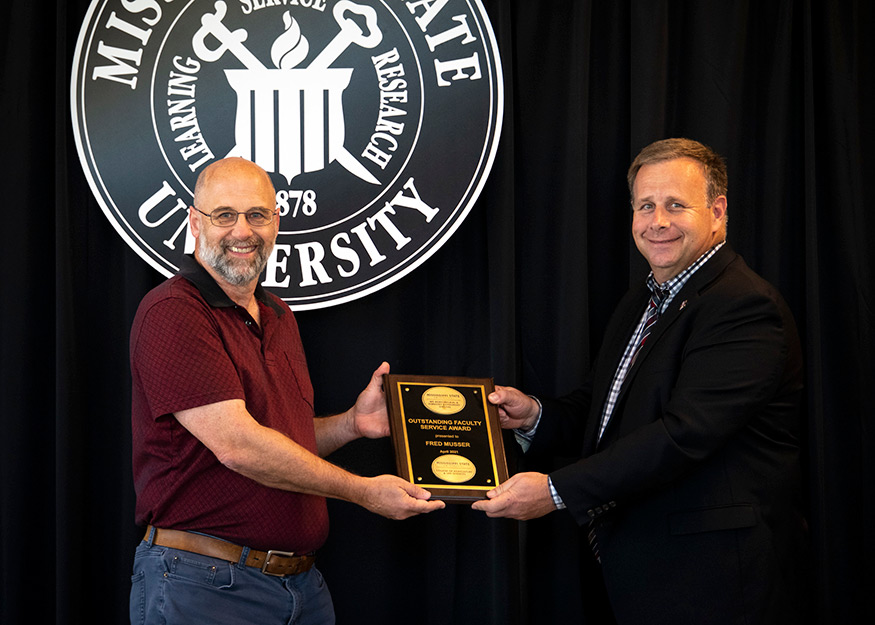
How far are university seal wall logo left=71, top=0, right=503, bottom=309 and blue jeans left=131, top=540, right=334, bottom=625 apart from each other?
2.96ft

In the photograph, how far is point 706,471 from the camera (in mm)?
2195

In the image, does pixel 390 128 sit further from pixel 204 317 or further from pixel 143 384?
pixel 143 384

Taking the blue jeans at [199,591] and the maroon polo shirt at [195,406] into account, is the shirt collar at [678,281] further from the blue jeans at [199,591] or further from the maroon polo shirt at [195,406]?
the blue jeans at [199,591]

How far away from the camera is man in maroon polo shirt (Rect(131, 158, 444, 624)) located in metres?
2.07

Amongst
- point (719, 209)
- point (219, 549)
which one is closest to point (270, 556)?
point (219, 549)

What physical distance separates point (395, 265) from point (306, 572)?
964mm

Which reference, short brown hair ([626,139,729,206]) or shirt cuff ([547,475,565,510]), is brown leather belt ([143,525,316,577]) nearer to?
shirt cuff ([547,475,565,510])

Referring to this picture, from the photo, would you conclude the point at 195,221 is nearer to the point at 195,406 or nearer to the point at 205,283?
the point at 205,283

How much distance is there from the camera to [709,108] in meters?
2.83

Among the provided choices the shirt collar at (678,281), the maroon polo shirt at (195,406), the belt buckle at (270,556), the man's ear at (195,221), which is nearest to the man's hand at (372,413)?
the maroon polo shirt at (195,406)

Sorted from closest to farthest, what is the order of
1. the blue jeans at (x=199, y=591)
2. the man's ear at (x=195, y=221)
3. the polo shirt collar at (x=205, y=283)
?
the blue jeans at (x=199, y=591)
the polo shirt collar at (x=205, y=283)
the man's ear at (x=195, y=221)

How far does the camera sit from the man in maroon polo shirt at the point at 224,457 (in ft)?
6.79

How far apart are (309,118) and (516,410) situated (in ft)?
3.65

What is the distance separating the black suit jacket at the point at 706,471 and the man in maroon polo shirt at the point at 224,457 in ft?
1.65
